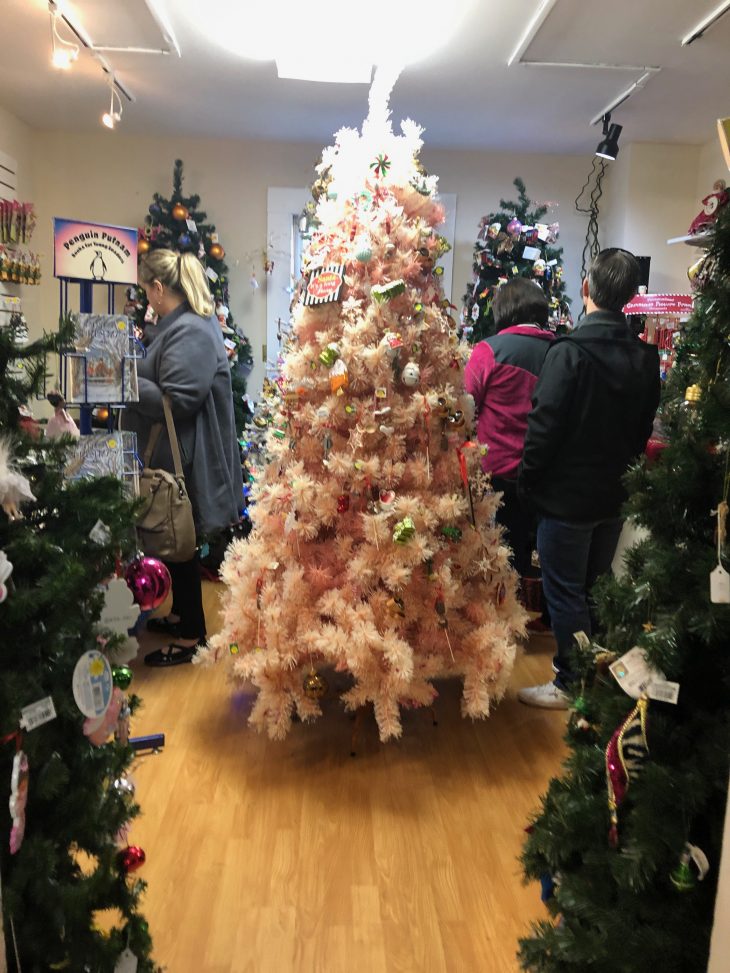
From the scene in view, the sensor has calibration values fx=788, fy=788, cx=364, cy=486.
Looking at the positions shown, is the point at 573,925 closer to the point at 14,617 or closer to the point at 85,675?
the point at 85,675

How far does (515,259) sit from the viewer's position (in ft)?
15.3

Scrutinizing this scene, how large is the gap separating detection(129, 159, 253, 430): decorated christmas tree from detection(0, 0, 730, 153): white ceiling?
430 millimetres

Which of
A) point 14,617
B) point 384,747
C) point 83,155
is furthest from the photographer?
point 83,155

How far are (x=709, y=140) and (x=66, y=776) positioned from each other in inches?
191

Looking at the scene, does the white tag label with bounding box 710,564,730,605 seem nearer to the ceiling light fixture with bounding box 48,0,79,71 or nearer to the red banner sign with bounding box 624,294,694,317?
the red banner sign with bounding box 624,294,694,317

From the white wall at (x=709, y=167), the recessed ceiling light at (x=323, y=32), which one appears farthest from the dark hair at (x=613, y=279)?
the white wall at (x=709, y=167)

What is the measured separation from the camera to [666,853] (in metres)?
1.15

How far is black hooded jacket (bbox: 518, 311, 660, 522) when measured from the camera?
2453 mm

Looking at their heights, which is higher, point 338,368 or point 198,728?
point 338,368

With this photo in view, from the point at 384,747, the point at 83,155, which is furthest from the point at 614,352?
the point at 83,155

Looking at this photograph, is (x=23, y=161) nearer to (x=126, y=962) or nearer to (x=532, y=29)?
(x=532, y=29)

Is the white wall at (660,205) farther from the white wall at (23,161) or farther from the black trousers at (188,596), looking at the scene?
the white wall at (23,161)

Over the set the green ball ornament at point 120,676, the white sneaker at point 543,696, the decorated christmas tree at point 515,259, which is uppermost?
the decorated christmas tree at point 515,259

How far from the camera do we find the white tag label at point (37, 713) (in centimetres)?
109
